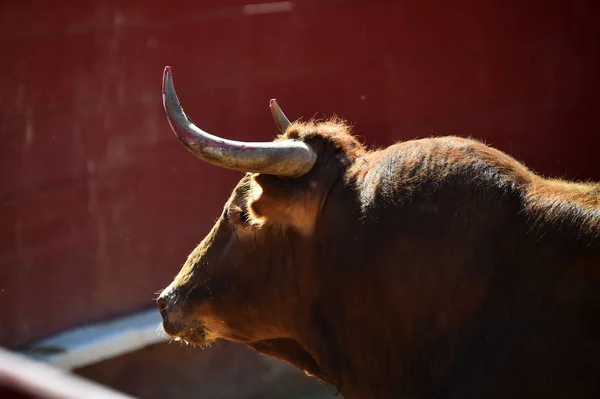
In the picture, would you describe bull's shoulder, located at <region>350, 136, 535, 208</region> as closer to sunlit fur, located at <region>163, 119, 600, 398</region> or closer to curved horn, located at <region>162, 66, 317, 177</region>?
sunlit fur, located at <region>163, 119, 600, 398</region>

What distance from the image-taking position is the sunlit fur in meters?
3.15

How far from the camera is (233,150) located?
3.53 metres

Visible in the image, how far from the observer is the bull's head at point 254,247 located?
11.6 ft

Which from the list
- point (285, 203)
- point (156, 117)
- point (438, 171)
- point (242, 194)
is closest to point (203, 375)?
point (156, 117)

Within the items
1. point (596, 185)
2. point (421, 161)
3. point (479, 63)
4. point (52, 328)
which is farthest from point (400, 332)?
point (479, 63)

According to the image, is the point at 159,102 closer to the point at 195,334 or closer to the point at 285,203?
the point at 195,334

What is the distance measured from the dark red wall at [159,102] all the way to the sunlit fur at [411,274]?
2.15 metres

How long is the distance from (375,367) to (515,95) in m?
4.33

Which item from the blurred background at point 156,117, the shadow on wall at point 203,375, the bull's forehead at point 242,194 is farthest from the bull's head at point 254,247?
the shadow on wall at point 203,375

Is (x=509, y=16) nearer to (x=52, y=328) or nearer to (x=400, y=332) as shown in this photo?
(x=52, y=328)

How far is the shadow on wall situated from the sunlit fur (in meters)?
2.28

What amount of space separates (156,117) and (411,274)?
315 centimetres

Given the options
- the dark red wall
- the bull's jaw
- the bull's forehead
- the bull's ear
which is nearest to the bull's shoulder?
the bull's ear

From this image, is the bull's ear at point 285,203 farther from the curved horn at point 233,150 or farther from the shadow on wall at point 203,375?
the shadow on wall at point 203,375
